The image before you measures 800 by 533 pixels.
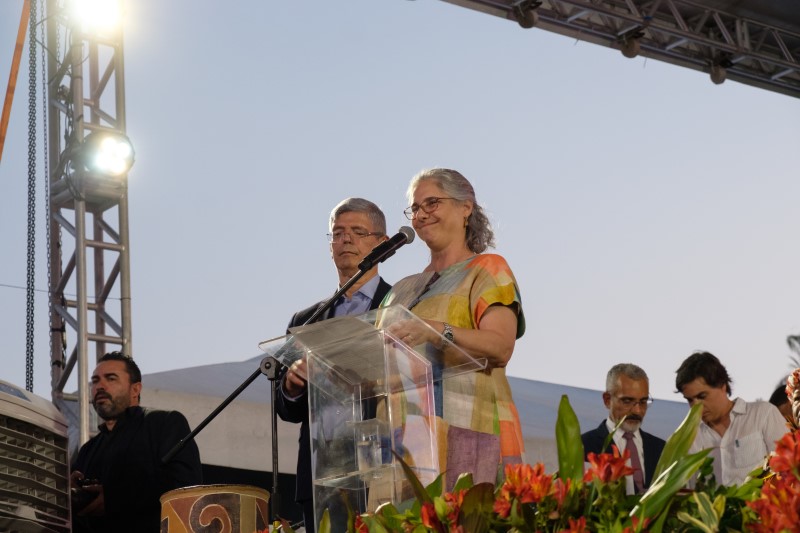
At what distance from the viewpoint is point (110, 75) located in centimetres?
626

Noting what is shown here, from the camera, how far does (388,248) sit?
260 cm

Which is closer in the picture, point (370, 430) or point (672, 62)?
point (370, 430)

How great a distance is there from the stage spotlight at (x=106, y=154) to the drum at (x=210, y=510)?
3658 millimetres

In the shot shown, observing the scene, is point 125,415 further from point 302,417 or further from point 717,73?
point 717,73

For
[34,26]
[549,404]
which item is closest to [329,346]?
[34,26]

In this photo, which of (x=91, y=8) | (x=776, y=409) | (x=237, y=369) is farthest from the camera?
(x=237, y=369)

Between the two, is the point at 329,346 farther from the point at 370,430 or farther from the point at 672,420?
the point at 672,420

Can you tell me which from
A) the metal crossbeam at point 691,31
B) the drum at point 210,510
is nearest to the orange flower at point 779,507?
the drum at point 210,510

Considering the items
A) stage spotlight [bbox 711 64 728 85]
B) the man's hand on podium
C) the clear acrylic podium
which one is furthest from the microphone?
stage spotlight [bbox 711 64 728 85]

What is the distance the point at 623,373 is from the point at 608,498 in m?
3.54

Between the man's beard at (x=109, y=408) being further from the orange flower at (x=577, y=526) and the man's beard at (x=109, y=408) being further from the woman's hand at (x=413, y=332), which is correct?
the orange flower at (x=577, y=526)

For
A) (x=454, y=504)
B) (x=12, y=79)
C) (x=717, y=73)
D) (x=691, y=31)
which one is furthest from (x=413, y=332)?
(x=717, y=73)

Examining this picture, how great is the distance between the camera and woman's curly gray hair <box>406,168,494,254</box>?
2.78 metres

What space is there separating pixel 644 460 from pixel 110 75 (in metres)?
3.55
